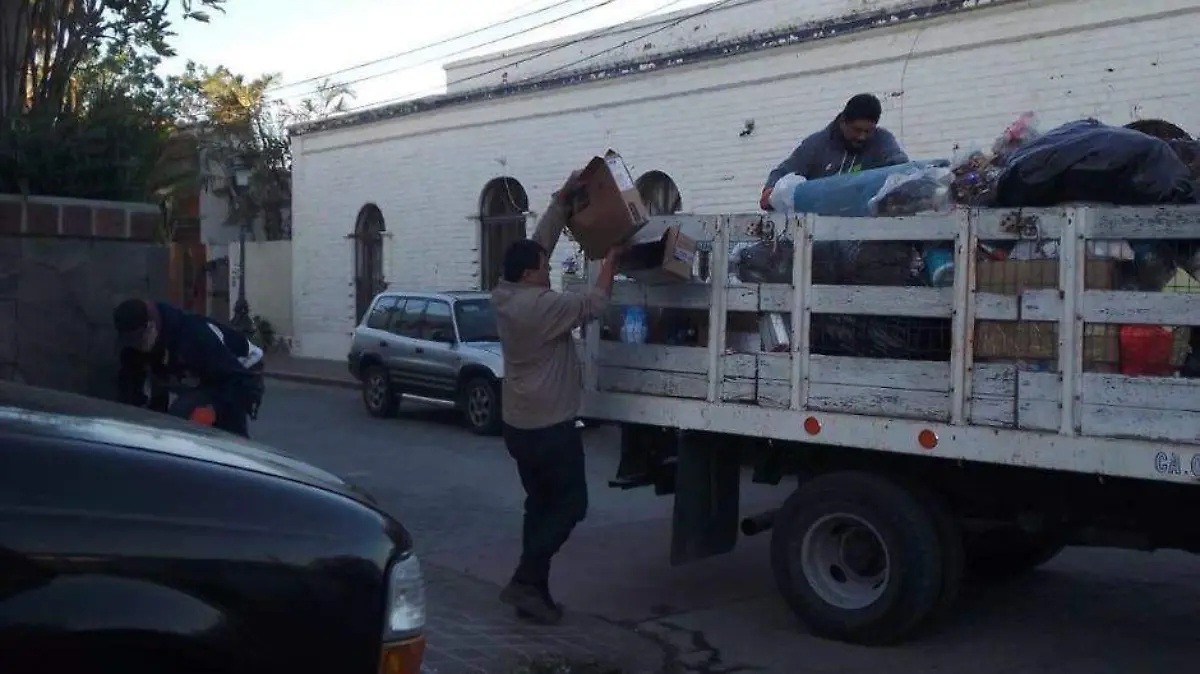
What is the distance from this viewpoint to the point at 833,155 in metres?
7.90

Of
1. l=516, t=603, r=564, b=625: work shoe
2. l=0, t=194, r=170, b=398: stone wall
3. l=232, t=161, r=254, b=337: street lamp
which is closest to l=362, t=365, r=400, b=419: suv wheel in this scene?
l=0, t=194, r=170, b=398: stone wall

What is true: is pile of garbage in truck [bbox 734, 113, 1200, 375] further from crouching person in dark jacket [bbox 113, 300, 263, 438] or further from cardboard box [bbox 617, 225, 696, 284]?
crouching person in dark jacket [bbox 113, 300, 263, 438]

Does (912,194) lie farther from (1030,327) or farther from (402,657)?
(402,657)

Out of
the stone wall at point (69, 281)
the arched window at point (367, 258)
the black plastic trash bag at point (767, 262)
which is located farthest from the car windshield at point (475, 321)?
the arched window at point (367, 258)

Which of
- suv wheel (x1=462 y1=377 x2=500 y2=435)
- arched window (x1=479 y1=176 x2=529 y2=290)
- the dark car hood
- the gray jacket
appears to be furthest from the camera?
arched window (x1=479 y1=176 x2=529 y2=290)

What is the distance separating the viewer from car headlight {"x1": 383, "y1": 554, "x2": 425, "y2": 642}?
3.06 meters

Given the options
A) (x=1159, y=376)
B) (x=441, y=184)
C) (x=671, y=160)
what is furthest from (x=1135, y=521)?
(x=441, y=184)

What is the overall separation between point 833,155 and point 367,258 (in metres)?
19.2

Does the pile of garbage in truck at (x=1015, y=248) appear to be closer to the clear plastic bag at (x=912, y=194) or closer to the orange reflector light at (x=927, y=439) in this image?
A: the clear plastic bag at (x=912, y=194)

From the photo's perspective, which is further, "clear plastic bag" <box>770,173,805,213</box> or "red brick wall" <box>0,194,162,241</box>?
"clear plastic bag" <box>770,173,805,213</box>

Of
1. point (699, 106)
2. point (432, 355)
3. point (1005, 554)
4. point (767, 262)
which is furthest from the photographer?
point (699, 106)

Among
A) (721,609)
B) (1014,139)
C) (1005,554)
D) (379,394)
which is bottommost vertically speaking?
(721,609)

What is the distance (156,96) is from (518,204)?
14260mm

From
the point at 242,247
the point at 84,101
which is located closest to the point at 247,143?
the point at 242,247
